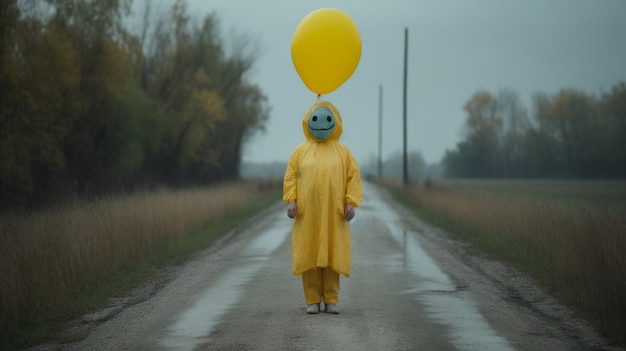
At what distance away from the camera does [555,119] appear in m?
75.9

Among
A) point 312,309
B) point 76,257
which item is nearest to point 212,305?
point 312,309

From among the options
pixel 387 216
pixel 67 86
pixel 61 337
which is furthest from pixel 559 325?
pixel 67 86

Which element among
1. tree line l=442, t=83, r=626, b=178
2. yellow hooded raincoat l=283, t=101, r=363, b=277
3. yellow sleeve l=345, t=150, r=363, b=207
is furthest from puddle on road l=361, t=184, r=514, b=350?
tree line l=442, t=83, r=626, b=178

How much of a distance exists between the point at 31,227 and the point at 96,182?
63.4ft

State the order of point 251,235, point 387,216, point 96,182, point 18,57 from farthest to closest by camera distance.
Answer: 1. point 96,182
2. point 387,216
3. point 18,57
4. point 251,235

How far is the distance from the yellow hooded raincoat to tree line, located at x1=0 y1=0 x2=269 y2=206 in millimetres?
15522

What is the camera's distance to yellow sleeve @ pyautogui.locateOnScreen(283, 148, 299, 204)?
8.83m

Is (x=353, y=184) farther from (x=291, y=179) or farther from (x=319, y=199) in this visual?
(x=291, y=179)

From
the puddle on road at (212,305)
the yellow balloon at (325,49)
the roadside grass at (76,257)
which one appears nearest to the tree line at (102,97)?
the roadside grass at (76,257)

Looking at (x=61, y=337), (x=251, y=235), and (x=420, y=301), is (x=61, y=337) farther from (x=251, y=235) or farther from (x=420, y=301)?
(x=251, y=235)

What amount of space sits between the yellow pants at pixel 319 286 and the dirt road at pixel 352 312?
8.0 inches

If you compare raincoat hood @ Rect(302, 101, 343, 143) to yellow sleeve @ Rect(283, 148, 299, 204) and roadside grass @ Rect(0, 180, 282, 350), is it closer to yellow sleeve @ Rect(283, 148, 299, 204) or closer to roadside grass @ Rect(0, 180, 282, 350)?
yellow sleeve @ Rect(283, 148, 299, 204)

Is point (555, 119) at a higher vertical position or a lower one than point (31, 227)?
higher

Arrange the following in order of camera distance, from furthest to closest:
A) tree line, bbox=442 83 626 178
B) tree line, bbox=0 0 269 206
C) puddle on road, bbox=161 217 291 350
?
tree line, bbox=442 83 626 178 → tree line, bbox=0 0 269 206 → puddle on road, bbox=161 217 291 350
